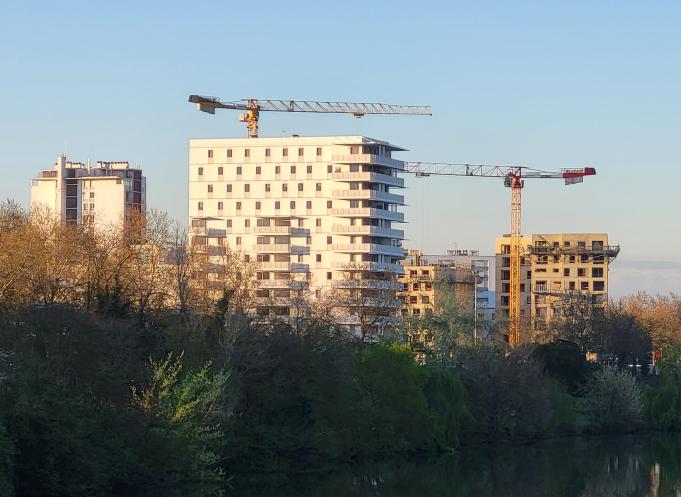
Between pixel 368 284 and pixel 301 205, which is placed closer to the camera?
pixel 368 284

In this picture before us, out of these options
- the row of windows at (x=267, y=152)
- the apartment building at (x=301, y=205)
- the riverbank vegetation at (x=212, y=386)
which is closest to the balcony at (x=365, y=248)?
the apartment building at (x=301, y=205)

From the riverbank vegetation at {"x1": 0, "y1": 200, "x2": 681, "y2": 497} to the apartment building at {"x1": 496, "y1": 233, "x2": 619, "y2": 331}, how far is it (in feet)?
298

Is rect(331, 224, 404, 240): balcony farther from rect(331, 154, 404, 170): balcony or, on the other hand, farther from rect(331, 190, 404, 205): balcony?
rect(331, 154, 404, 170): balcony

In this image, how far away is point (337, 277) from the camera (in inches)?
5551

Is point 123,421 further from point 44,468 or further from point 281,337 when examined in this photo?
point 281,337

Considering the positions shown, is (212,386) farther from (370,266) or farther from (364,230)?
(364,230)

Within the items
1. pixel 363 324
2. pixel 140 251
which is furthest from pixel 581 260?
pixel 140 251

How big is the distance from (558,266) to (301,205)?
61.2 metres

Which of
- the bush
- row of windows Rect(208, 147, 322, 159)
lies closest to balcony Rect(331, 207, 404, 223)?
row of windows Rect(208, 147, 322, 159)

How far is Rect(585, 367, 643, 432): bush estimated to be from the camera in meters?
91.5

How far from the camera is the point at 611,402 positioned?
9200 cm

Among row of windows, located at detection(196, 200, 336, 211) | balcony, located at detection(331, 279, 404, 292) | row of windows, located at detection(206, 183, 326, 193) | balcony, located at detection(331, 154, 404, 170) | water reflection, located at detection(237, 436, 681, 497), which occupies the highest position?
balcony, located at detection(331, 154, 404, 170)

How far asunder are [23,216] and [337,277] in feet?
188

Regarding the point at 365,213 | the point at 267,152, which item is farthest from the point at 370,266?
the point at 267,152
